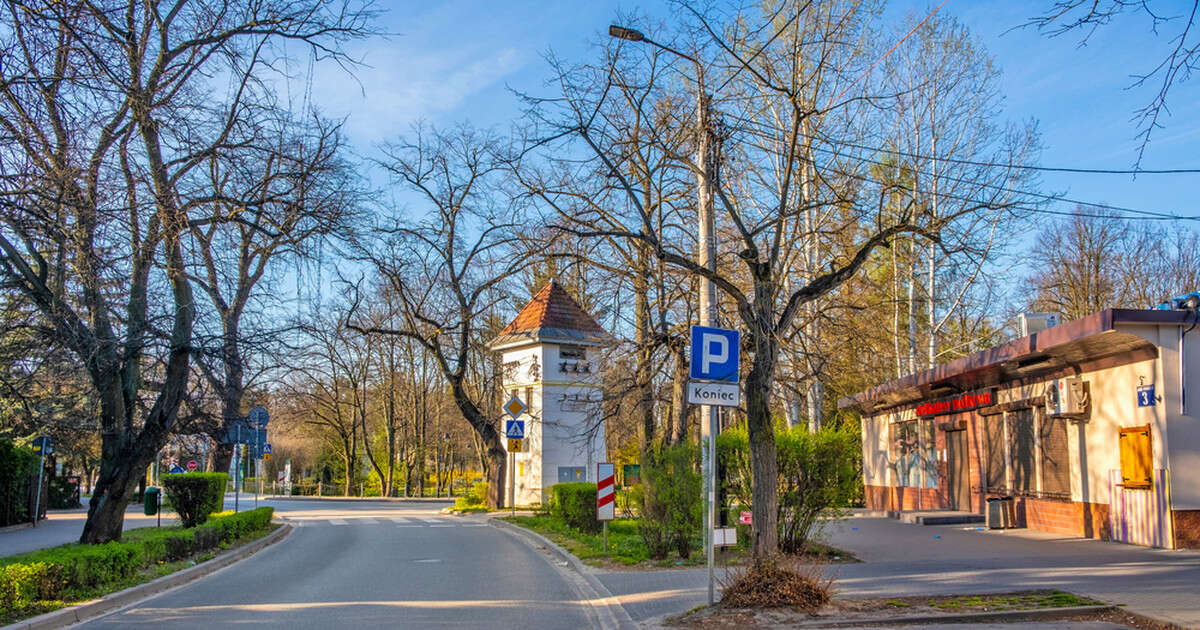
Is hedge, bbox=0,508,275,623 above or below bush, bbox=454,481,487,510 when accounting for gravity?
above

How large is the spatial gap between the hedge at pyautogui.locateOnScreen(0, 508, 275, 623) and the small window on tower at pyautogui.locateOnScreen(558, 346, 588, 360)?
18.7 meters

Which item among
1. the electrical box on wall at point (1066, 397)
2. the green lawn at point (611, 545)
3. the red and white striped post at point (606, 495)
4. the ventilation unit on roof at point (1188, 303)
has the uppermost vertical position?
the ventilation unit on roof at point (1188, 303)

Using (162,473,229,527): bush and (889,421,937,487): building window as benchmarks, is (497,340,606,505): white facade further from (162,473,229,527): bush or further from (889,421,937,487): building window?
(162,473,229,527): bush

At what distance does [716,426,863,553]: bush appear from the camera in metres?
13.8

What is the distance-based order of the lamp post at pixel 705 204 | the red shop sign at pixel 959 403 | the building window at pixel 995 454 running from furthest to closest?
the red shop sign at pixel 959 403 < the building window at pixel 995 454 < the lamp post at pixel 705 204

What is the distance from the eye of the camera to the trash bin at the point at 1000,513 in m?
19.4

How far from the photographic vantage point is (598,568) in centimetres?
1413

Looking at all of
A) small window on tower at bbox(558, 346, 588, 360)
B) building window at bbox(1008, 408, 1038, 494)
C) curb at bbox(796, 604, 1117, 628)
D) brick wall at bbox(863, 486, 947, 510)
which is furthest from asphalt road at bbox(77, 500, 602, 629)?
small window on tower at bbox(558, 346, 588, 360)

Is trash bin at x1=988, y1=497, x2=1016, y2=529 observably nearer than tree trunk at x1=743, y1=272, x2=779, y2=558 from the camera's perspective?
No

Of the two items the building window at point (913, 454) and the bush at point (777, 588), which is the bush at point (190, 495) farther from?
the building window at point (913, 454)

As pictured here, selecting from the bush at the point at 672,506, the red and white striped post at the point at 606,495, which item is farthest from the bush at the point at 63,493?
the bush at the point at 672,506

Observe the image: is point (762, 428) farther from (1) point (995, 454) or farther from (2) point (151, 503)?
(2) point (151, 503)

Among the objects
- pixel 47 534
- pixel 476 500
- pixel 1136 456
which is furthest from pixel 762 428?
pixel 476 500

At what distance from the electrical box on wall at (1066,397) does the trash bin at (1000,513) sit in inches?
117
